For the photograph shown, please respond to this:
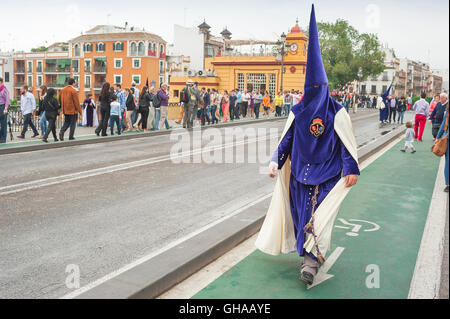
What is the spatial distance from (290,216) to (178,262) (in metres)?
1.15

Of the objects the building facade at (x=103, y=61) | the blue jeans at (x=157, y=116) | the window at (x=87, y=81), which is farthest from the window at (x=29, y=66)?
the blue jeans at (x=157, y=116)

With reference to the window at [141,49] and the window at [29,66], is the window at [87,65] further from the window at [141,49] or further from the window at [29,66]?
the window at [29,66]

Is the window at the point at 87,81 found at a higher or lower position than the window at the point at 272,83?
higher

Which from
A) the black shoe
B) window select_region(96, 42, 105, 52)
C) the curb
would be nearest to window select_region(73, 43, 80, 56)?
window select_region(96, 42, 105, 52)

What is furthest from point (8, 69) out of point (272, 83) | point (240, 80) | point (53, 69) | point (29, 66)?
point (272, 83)

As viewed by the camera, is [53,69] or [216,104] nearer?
[216,104]

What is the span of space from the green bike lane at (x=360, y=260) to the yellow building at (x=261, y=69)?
38.7 metres

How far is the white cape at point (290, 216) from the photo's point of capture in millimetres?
4109

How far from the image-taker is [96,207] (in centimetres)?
675

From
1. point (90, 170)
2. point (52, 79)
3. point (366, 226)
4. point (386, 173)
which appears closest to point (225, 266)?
point (366, 226)

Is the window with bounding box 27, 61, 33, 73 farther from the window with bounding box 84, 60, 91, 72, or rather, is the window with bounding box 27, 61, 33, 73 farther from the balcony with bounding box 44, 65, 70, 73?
the window with bounding box 84, 60, 91, 72

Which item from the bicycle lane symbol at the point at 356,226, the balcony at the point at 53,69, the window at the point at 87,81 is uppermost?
the balcony at the point at 53,69

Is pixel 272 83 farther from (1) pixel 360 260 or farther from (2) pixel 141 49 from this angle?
(1) pixel 360 260
